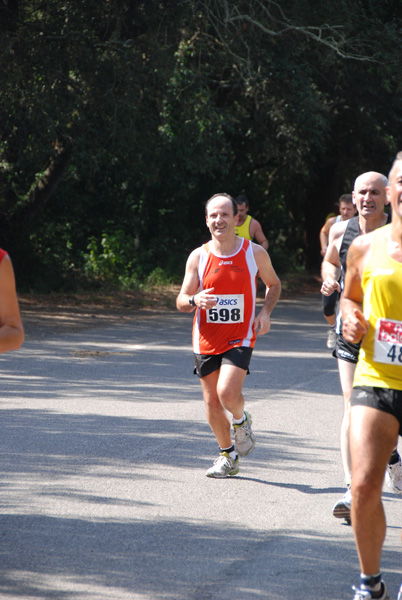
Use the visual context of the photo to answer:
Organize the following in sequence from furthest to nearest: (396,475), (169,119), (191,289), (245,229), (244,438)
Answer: (169,119) → (245,229) → (244,438) → (191,289) → (396,475)

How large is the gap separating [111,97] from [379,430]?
1247 cm

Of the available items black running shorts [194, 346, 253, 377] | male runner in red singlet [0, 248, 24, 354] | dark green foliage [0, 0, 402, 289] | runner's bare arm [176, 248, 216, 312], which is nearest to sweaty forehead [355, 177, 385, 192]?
runner's bare arm [176, 248, 216, 312]

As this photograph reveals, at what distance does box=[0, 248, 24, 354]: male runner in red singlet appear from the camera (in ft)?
12.8

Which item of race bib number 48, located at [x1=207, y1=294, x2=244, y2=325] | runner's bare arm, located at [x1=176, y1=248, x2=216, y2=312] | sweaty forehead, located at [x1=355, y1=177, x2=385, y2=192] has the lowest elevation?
race bib number 48, located at [x1=207, y1=294, x2=244, y2=325]

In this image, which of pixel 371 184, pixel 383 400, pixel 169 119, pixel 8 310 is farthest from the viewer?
pixel 169 119

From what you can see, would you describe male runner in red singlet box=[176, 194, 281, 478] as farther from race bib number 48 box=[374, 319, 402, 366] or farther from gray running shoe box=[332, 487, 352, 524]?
race bib number 48 box=[374, 319, 402, 366]

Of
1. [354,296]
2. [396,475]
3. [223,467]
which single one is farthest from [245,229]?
[354,296]

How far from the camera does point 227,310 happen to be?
19.9ft

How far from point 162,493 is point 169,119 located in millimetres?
14075

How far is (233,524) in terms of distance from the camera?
→ 493cm

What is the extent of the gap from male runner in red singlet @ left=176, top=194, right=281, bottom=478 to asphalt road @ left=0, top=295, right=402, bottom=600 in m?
0.36

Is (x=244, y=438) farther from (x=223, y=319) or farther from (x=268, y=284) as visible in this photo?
(x=268, y=284)

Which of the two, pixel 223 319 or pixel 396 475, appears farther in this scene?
pixel 223 319

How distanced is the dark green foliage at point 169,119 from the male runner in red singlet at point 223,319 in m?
9.02
